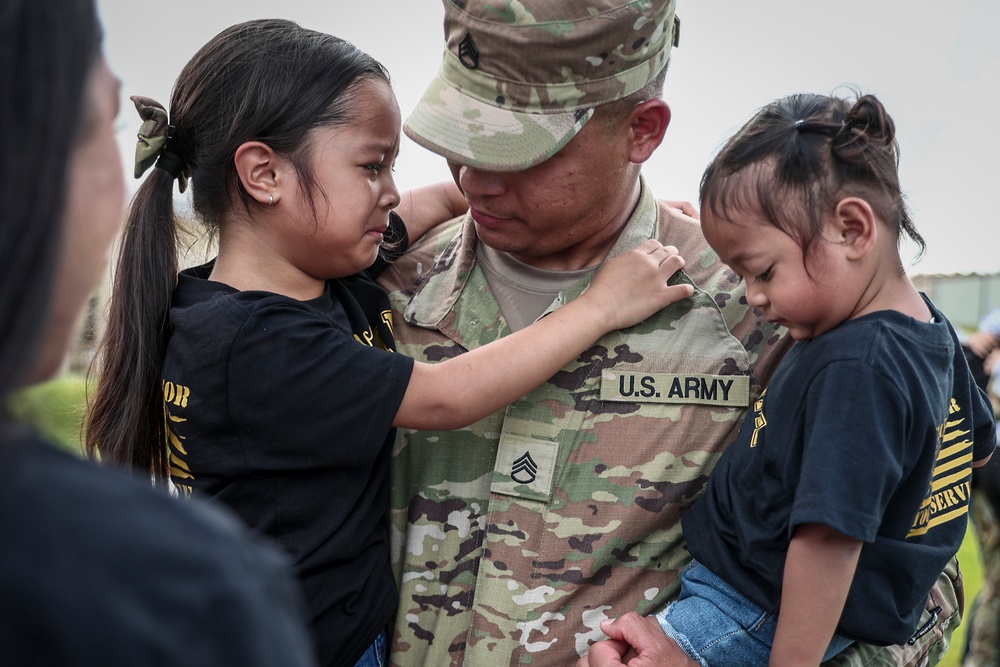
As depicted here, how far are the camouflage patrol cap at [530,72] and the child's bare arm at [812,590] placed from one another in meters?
1.04

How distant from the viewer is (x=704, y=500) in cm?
221

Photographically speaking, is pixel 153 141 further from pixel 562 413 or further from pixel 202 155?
pixel 562 413

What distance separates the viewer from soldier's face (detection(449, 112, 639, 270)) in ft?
7.75

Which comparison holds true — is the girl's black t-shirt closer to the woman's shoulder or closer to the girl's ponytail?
the girl's ponytail

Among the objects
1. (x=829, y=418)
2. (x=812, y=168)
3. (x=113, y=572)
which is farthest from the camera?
(x=812, y=168)

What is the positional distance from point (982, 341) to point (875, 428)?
11.1 ft

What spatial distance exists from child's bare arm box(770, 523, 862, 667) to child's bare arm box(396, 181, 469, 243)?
1425 millimetres

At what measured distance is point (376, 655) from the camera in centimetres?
230

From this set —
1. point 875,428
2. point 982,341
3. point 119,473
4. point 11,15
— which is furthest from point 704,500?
Answer: point 982,341

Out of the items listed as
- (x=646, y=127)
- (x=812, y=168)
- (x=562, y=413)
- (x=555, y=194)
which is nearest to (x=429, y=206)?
(x=555, y=194)

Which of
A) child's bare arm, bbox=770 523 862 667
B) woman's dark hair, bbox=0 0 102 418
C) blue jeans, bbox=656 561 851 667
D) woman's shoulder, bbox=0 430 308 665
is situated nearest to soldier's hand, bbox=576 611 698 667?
blue jeans, bbox=656 561 851 667

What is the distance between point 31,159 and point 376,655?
1.78 meters

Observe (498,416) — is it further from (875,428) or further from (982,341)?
(982,341)

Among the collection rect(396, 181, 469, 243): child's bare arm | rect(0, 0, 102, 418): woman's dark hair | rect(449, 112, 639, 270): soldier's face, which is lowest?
rect(396, 181, 469, 243): child's bare arm
